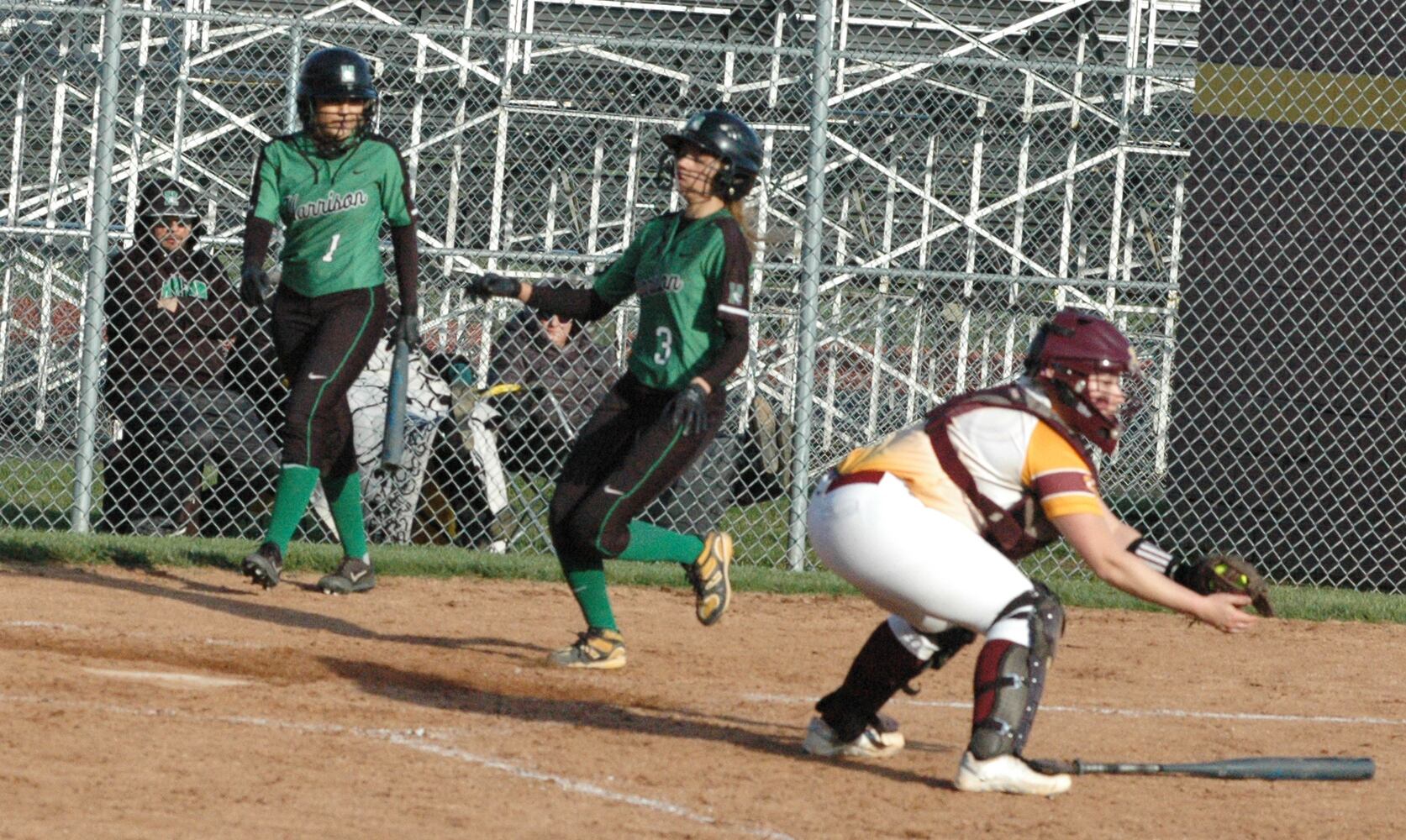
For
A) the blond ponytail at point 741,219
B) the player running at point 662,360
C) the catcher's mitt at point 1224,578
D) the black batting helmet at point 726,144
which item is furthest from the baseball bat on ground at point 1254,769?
the black batting helmet at point 726,144

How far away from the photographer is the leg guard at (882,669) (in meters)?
4.99

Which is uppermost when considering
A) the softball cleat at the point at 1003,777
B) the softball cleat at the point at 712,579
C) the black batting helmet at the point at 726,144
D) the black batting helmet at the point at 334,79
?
the black batting helmet at the point at 334,79

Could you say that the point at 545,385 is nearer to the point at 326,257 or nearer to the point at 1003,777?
the point at 326,257

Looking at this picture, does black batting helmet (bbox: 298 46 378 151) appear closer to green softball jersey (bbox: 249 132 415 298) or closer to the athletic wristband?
green softball jersey (bbox: 249 132 415 298)

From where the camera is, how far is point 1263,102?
Result: 32.7 feet

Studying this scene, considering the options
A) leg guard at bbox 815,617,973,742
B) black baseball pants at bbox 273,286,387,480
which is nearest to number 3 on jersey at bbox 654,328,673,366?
leg guard at bbox 815,617,973,742

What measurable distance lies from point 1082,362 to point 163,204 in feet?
19.3

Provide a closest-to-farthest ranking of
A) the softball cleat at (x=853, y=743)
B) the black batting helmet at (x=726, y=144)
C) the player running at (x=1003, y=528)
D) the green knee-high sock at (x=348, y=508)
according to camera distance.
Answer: the player running at (x=1003, y=528), the softball cleat at (x=853, y=743), the black batting helmet at (x=726, y=144), the green knee-high sock at (x=348, y=508)

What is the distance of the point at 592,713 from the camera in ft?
18.5


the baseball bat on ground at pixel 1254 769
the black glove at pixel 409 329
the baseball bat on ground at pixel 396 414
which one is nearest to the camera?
the baseball bat on ground at pixel 1254 769

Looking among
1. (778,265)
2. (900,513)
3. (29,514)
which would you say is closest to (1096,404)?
(900,513)

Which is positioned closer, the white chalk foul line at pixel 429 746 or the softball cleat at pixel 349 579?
the white chalk foul line at pixel 429 746

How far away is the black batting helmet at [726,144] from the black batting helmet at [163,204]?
12.7ft

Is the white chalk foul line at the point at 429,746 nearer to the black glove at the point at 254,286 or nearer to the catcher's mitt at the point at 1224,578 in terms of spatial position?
the catcher's mitt at the point at 1224,578
